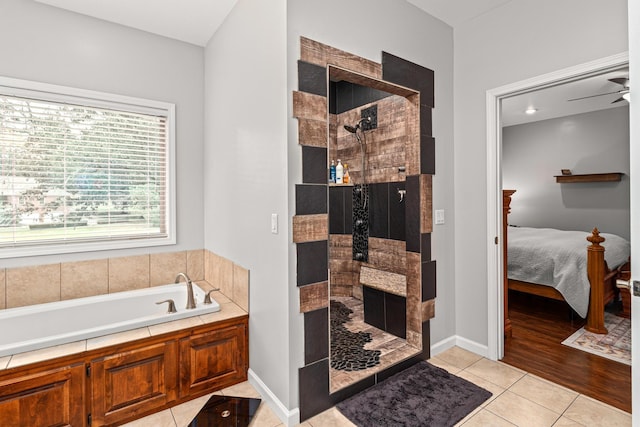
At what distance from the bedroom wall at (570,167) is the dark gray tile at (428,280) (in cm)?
419

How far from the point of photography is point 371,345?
9.14 feet

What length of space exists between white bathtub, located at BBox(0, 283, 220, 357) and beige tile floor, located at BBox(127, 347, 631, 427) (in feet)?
1.93

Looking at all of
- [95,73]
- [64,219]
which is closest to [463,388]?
[64,219]

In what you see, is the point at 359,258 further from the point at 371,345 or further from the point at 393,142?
the point at 393,142

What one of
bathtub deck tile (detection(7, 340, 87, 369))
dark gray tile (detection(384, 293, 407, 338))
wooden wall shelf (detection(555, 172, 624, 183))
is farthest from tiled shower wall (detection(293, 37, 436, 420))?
wooden wall shelf (detection(555, 172, 624, 183))

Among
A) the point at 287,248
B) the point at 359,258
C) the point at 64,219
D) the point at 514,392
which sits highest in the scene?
the point at 64,219

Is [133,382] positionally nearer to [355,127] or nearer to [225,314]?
[225,314]

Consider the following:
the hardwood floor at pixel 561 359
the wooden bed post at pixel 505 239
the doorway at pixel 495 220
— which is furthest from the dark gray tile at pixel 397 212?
the hardwood floor at pixel 561 359

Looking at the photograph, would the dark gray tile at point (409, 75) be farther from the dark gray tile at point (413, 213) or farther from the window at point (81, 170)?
the window at point (81, 170)

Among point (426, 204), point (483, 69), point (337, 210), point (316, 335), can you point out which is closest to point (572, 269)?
point (426, 204)

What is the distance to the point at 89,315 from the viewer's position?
104 inches

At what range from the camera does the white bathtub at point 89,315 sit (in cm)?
207

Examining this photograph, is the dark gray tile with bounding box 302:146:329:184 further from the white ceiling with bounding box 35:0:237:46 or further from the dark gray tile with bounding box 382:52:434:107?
the white ceiling with bounding box 35:0:237:46

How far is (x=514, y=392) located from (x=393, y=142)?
7.17 feet
